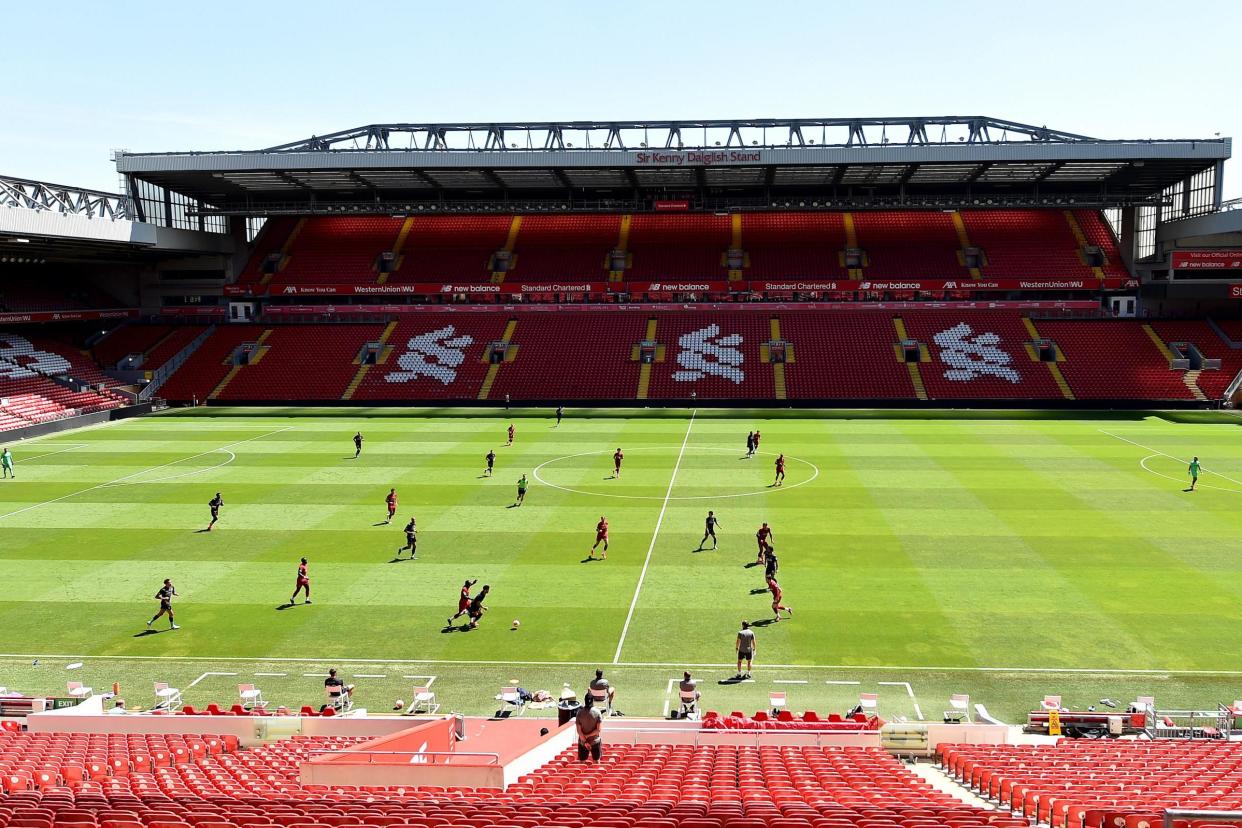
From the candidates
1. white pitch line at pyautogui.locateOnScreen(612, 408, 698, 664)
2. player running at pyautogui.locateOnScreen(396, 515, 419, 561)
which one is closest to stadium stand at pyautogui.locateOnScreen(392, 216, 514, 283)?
white pitch line at pyautogui.locateOnScreen(612, 408, 698, 664)

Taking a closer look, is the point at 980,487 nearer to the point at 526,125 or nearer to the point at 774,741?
the point at 774,741

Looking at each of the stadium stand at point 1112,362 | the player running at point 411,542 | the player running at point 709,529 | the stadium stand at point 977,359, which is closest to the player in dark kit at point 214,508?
the player running at point 411,542

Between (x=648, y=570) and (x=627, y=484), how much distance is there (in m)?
11.3

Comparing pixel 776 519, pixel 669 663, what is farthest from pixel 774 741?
pixel 776 519

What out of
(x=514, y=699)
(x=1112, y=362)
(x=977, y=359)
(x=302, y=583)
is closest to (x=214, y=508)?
(x=302, y=583)

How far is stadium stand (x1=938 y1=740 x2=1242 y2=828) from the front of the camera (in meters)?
10.3

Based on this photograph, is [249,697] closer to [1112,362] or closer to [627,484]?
[627,484]

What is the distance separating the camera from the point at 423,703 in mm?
A: 18922

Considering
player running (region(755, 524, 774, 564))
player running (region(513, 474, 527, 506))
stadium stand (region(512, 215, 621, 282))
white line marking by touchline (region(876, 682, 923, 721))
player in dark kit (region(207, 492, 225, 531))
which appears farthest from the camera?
stadium stand (region(512, 215, 621, 282))

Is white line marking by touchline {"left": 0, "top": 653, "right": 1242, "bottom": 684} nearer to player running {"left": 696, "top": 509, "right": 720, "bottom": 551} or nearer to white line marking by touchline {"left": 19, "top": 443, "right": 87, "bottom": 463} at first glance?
player running {"left": 696, "top": 509, "right": 720, "bottom": 551}

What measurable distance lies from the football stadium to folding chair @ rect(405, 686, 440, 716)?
0.08m

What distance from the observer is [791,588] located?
2578 centimetres

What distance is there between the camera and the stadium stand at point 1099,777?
33.8 ft

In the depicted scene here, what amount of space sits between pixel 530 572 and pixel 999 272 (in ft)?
181
